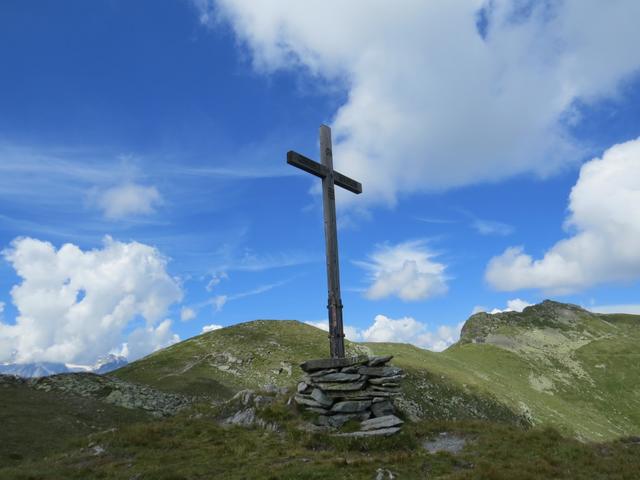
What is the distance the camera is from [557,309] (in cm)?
16225

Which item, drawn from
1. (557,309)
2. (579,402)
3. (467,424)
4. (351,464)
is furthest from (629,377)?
(351,464)

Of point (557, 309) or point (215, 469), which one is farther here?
point (557, 309)

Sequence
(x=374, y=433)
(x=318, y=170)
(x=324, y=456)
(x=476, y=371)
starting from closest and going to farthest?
(x=324, y=456), (x=374, y=433), (x=318, y=170), (x=476, y=371)

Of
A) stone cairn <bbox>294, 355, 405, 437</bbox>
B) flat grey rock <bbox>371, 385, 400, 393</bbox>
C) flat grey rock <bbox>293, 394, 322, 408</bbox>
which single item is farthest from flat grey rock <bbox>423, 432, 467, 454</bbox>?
flat grey rock <bbox>293, 394, 322, 408</bbox>

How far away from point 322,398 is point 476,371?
72.5 meters

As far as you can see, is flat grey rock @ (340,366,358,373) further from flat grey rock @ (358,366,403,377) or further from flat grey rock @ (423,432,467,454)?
flat grey rock @ (423,432,467,454)

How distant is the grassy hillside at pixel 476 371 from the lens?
→ 50.1 metres

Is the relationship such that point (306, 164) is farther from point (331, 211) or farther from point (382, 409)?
point (382, 409)

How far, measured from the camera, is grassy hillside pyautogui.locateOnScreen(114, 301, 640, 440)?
50.1 metres

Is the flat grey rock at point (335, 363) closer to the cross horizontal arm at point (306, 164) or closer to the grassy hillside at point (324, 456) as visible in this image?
the grassy hillside at point (324, 456)

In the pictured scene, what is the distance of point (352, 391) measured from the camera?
17719 millimetres

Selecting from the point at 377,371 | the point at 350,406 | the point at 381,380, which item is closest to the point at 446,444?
the point at 381,380

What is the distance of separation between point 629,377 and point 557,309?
59.0m

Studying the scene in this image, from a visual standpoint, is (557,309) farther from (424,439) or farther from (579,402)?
(424,439)
